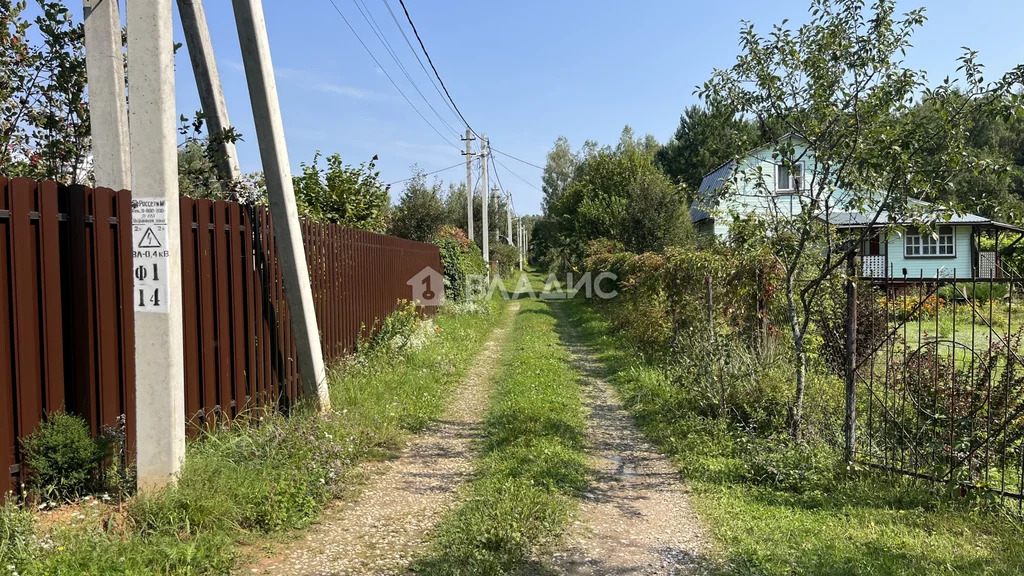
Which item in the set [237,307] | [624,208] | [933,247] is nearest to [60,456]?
[237,307]

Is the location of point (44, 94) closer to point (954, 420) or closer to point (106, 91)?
point (106, 91)

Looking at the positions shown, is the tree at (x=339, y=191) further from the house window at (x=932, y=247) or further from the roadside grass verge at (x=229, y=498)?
the house window at (x=932, y=247)

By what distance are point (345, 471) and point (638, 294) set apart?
884 centimetres

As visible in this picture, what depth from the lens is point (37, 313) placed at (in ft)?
11.7

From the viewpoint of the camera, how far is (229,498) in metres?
3.88

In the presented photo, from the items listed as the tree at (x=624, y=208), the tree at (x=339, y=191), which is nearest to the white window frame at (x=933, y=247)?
the tree at (x=624, y=208)

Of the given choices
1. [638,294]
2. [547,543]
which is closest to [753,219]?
[547,543]

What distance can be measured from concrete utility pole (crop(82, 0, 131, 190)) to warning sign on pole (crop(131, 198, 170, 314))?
1105 mm

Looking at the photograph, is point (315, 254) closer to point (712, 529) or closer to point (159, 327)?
point (159, 327)

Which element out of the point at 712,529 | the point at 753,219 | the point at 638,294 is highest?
the point at 753,219

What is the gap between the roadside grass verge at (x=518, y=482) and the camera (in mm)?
3664

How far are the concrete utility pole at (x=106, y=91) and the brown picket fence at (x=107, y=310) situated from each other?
23.6 inches

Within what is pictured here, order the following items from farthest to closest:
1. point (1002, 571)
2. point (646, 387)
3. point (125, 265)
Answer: point (646, 387)
point (125, 265)
point (1002, 571)

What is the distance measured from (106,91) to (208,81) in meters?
1.44
